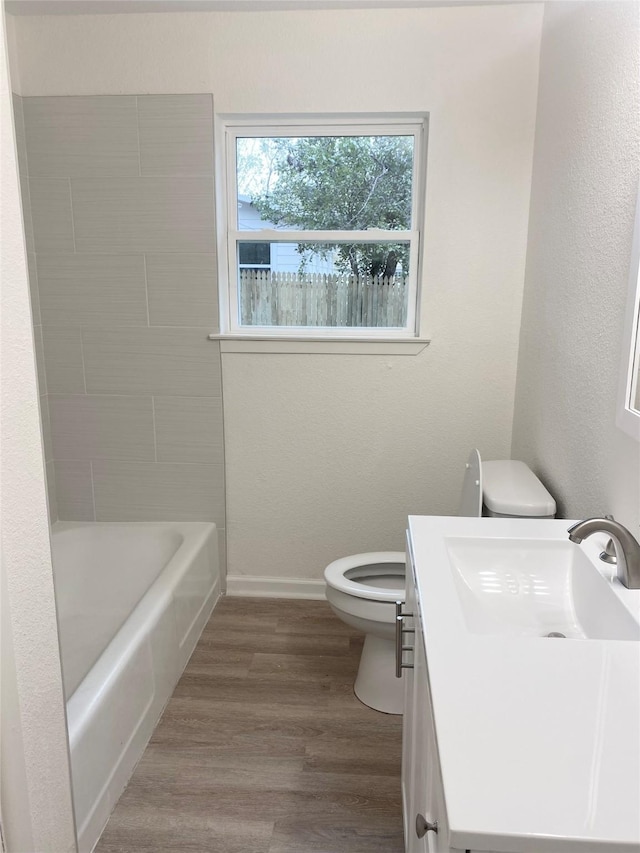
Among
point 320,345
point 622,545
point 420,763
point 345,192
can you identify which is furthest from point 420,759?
point 345,192

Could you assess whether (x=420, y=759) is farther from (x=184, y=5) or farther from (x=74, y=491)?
(x=184, y=5)

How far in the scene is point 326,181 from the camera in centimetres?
276

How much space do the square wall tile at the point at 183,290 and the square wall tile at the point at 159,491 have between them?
2.13ft

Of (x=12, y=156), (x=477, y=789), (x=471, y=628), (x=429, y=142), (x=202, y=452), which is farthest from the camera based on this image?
(x=202, y=452)

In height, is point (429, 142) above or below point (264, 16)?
below

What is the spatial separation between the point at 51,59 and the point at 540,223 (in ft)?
6.58

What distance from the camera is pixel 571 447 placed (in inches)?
76.7

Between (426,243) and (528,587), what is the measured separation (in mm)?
1613

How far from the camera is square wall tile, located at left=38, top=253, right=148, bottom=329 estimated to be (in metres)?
2.80

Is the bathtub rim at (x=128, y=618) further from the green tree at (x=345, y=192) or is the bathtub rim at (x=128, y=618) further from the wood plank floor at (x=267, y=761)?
the green tree at (x=345, y=192)

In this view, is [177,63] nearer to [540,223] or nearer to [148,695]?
[540,223]

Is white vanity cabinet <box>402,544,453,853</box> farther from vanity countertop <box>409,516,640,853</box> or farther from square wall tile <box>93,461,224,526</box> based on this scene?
square wall tile <box>93,461,224,526</box>

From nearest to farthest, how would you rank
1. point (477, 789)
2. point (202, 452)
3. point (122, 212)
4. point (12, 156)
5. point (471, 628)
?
point (477, 789)
point (12, 156)
point (471, 628)
point (122, 212)
point (202, 452)

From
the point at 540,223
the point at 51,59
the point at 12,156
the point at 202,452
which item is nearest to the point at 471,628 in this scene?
the point at 12,156
